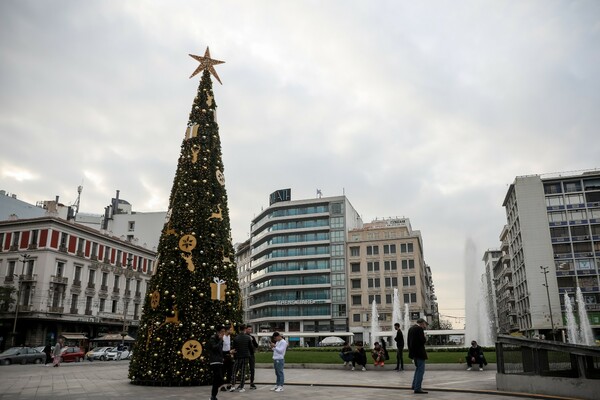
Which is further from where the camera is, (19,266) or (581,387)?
(19,266)

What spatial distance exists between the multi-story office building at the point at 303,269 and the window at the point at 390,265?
6.91 meters

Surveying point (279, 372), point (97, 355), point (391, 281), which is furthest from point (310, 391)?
point (391, 281)

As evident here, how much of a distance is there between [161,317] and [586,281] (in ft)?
221

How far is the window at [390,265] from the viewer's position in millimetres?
75756

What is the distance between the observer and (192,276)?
1404 cm

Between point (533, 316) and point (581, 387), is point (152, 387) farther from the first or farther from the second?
point (533, 316)

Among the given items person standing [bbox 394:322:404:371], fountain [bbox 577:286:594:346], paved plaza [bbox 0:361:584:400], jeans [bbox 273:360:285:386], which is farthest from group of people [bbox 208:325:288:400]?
fountain [bbox 577:286:594:346]

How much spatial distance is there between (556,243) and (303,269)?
1542 inches

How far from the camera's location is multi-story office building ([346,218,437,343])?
2881 inches

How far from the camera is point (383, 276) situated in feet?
249

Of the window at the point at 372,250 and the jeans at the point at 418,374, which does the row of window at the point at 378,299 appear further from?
the jeans at the point at 418,374

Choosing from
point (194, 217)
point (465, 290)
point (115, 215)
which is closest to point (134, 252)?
point (115, 215)

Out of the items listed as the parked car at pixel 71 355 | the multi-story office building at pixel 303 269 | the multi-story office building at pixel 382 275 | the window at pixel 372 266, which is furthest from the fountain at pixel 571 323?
the parked car at pixel 71 355

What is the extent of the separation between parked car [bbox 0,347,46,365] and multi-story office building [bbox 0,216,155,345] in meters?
10.6
